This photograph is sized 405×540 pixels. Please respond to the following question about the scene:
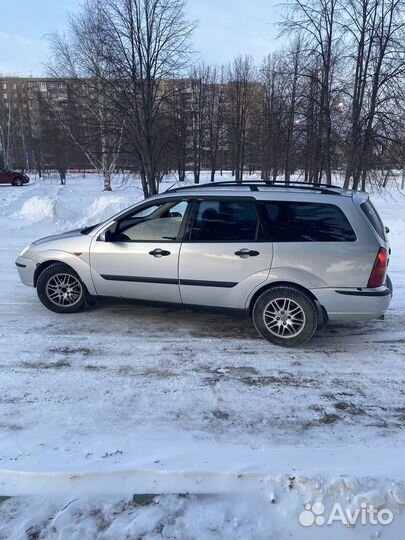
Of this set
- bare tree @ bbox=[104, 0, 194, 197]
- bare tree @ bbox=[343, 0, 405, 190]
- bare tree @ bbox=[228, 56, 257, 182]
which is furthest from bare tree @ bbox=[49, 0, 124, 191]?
bare tree @ bbox=[228, 56, 257, 182]

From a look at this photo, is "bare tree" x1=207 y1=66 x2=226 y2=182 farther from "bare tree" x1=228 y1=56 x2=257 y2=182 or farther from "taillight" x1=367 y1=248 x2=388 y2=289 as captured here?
"taillight" x1=367 y1=248 x2=388 y2=289

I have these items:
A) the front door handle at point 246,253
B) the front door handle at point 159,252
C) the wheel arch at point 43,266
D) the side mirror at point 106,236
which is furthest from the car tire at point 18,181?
the front door handle at point 246,253

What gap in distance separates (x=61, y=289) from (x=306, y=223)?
3.15 m

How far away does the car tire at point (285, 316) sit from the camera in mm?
4121

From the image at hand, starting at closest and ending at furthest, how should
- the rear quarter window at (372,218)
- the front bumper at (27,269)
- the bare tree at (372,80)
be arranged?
the rear quarter window at (372,218)
the front bumper at (27,269)
the bare tree at (372,80)

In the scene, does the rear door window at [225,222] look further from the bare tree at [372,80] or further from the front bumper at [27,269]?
the bare tree at [372,80]

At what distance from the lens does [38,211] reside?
1418 centimetres

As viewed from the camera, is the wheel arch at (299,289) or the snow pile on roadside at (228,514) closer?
the snow pile on roadside at (228,514)

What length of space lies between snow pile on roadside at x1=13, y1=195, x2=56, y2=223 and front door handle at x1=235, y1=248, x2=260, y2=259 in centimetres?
1087

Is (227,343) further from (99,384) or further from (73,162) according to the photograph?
(73,162)

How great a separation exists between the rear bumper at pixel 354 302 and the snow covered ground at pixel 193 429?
41 cm

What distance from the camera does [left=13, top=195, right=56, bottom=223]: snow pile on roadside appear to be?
538 inches

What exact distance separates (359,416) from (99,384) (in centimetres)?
219
